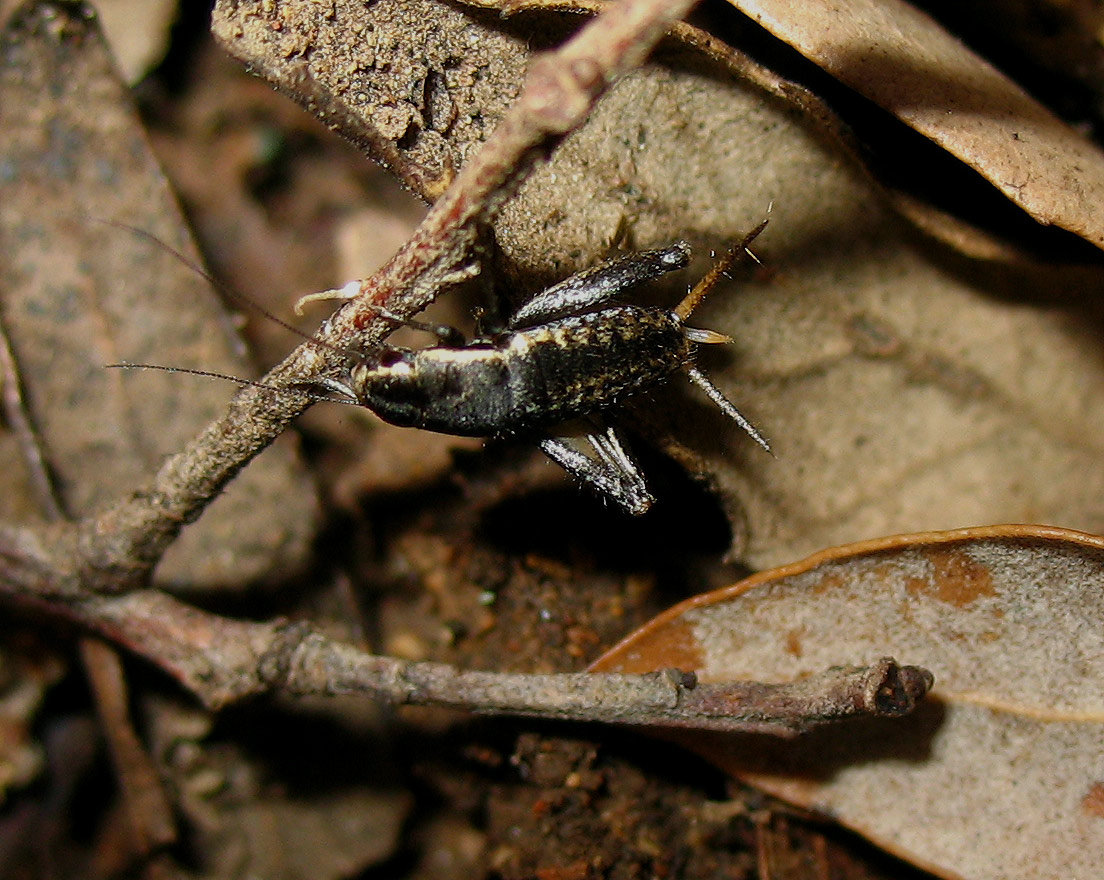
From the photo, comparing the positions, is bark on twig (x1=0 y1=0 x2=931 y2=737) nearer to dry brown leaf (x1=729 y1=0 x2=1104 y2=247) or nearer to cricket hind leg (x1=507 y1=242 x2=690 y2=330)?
cricket hind leg (x1=507 y1=242 x2=690 y2=330)

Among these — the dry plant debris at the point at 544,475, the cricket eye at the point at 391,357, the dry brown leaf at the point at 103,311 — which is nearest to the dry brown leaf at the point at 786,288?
the dry plant debris at the point at 544,475

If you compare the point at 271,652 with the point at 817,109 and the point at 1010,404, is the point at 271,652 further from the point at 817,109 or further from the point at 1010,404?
the point at 1010,404

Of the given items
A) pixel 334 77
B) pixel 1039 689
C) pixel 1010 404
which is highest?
pixel 1010 404

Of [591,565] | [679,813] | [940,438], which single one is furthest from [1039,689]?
[591,565]

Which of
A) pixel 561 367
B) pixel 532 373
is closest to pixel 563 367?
pixel 561 367

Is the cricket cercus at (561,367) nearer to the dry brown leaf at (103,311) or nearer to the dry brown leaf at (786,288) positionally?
the dry brown leaf at (786,288)

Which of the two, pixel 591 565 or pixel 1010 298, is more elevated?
pixel 1010 298

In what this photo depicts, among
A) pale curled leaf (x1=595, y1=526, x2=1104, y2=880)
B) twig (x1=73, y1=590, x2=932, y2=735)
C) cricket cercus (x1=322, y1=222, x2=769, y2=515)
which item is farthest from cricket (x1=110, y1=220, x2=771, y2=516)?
twig (x1=73, y1=590, x2=932, y2=735)
